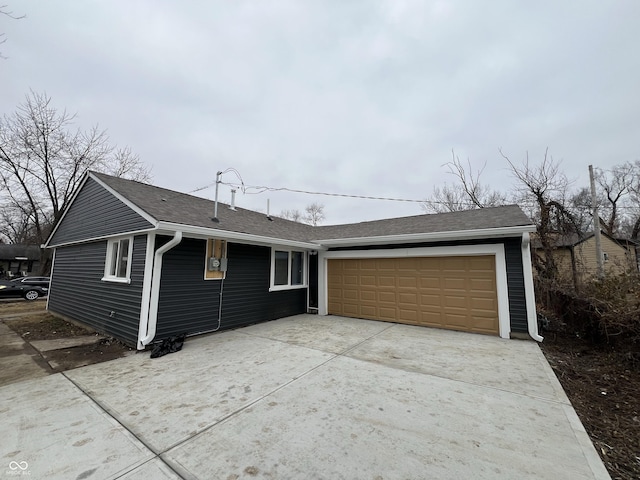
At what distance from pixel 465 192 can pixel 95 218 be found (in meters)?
16.2

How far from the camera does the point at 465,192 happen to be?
1449 cm

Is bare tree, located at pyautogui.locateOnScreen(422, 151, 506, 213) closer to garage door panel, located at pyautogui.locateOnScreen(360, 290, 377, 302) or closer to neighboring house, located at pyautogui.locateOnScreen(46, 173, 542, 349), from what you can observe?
neighboring house, located at pyautogui.locateOnScreen(46, 173, 542, 349)

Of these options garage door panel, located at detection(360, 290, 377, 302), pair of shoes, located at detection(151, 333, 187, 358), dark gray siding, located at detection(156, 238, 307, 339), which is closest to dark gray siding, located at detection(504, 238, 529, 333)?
garage door panel, located at detection(360, 290, 377, 302)

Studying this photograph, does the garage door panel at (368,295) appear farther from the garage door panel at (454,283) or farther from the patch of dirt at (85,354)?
the patch of dirt at (85,354)

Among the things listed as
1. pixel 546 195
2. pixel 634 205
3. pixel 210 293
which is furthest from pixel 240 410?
pixel 634 205

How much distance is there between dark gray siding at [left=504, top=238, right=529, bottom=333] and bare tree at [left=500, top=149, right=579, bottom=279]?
4.28m

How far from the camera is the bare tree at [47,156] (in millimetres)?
15242

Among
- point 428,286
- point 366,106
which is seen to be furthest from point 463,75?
point 428,286

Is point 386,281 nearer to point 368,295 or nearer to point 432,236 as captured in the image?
point 368,295

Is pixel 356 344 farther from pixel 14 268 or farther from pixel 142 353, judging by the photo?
pixel 14 268

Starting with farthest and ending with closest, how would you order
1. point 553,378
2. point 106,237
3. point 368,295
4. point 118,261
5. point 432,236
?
point 368,295
point 432,236
point 106,237
point 118,261
point 553,378

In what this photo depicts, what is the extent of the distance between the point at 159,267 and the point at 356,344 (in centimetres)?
440

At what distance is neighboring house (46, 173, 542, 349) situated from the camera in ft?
18.4

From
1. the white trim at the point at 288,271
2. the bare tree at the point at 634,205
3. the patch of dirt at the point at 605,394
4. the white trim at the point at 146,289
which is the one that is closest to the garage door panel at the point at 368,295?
the white trim at the point at 288,271
